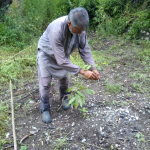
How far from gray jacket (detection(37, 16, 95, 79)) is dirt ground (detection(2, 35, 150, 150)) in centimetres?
78

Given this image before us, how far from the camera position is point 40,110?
105 inches

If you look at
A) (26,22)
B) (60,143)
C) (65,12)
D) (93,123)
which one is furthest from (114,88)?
(65,12)

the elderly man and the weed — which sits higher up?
the elderly man

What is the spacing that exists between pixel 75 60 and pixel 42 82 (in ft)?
6.80

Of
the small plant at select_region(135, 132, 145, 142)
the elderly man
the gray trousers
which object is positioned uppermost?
the elderly man

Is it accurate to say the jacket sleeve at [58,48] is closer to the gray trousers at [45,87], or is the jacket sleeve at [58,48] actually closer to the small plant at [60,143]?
the gray trousers at [45,87]

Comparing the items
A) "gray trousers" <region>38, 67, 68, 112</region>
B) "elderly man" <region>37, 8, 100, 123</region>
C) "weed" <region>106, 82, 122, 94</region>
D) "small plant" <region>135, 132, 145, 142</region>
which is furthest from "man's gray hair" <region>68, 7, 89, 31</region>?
"weed" <region>106, 82, 122, 94</region>

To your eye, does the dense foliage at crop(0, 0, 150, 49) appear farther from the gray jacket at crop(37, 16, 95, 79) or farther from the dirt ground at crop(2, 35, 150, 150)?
the gray jacket at crop(37, 16, 95, 79)

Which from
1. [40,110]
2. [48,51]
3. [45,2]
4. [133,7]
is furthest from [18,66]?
[133,7]

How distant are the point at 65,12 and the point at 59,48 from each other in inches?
194

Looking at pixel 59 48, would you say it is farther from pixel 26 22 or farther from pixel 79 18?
pixel 26 22

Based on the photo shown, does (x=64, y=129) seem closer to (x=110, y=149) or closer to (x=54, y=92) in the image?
(x=110, y=149)

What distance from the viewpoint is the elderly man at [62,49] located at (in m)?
1.71

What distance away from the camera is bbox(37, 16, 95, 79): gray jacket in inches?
72.4
